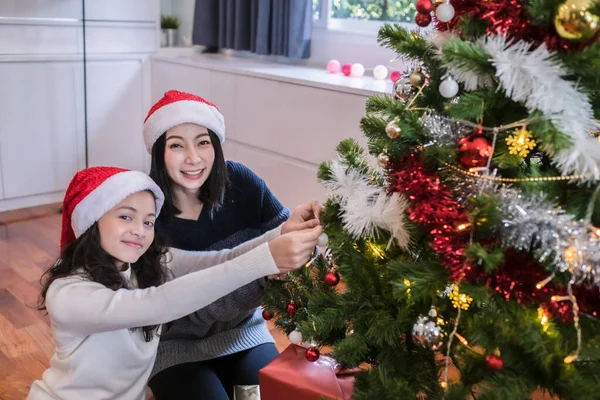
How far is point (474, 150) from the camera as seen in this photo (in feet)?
2.99

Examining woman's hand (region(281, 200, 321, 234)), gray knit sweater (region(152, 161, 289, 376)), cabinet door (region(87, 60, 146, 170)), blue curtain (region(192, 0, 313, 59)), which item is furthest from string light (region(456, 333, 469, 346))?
cabinet door (region(87, 60, 146, 170))

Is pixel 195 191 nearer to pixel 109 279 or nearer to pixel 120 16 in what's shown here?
pixel 109 279

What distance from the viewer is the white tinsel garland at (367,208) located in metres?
1.01

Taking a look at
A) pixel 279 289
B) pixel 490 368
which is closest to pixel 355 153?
pixel 279 289

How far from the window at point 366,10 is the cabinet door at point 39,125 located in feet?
4.30

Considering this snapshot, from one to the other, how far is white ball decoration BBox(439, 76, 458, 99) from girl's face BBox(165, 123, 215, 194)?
0.77m

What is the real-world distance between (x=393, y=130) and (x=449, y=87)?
103 mm

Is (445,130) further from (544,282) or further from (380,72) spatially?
(380,72)

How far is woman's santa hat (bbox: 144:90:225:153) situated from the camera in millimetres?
1571

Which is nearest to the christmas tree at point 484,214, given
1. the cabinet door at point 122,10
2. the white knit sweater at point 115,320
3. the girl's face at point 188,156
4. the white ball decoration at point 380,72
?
the white knit sweater at point 115,320

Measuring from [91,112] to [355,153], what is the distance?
2.66 meters

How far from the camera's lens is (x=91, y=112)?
353 centimetres

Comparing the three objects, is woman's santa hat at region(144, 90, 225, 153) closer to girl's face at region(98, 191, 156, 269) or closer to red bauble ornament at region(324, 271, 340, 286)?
girl's face at region(98, 191, 156, 269)

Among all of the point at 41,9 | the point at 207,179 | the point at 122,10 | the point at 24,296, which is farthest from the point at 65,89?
the point at 207,179
